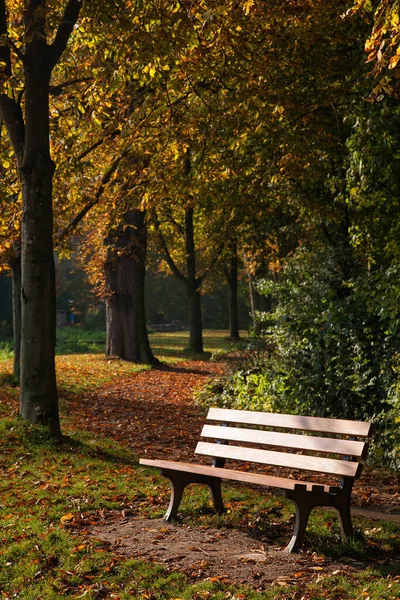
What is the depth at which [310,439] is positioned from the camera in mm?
6348

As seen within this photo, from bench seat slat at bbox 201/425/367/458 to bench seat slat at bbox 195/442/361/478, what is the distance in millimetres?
77

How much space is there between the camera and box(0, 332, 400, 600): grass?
5.04 metres

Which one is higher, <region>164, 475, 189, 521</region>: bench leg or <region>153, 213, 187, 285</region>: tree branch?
<region>153, 213, 187, 285</region>: tree branch

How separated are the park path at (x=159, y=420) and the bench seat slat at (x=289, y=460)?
1263 millimetres

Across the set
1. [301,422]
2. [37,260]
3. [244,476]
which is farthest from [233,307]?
[244,476]

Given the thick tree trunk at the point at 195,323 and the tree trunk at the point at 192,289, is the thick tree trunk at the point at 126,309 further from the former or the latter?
the thick tree trunk at the point at 195,323

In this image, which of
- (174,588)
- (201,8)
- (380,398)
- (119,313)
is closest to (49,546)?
(174,588)

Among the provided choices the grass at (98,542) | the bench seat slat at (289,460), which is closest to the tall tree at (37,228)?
the grass at (98,542)

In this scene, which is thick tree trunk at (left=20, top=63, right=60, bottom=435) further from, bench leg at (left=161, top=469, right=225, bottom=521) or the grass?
bench leg at (left=161, top=469, right=225, bottom=521)

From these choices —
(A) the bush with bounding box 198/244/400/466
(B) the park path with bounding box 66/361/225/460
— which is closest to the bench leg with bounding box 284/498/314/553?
(A) the bush with bounding box 198/244/400/466

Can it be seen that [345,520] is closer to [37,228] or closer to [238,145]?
[37,228]

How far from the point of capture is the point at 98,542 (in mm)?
6039

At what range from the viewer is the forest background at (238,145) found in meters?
9.62

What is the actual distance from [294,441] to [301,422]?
0.56ft
